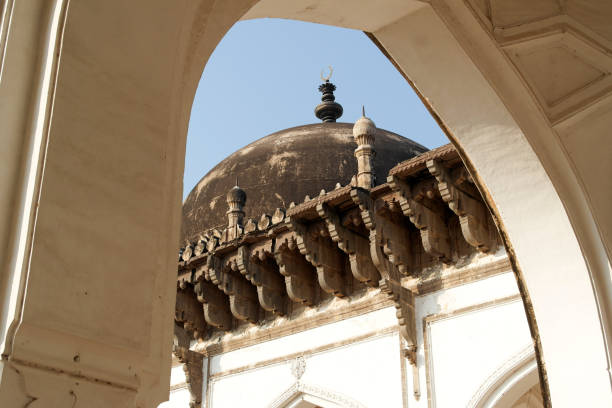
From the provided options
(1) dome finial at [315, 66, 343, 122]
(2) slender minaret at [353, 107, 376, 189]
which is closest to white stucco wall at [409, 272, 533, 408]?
(2) slender minaret at [353, 107, 376, 189]

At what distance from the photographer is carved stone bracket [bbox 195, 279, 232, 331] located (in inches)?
353

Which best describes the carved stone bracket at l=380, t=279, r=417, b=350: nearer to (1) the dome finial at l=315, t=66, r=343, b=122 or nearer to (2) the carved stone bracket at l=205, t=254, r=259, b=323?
(2) the carved stone bracket at l=205, t=254, r=259, b=323

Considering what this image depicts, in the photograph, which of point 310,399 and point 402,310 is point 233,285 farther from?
point 402,310

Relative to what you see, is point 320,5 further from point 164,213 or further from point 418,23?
point 164,213

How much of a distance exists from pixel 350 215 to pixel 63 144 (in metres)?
6.59

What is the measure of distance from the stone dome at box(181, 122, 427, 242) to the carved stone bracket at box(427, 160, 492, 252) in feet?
15.6

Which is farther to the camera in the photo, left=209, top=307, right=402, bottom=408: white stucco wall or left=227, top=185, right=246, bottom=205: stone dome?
left=227, top=185, right=246, bottom=205: stone dome

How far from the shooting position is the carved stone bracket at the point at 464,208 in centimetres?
694

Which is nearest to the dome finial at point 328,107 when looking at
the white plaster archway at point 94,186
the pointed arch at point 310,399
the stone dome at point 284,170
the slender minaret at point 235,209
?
the stone dome at point 284,170

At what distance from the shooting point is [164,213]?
143 centimetres

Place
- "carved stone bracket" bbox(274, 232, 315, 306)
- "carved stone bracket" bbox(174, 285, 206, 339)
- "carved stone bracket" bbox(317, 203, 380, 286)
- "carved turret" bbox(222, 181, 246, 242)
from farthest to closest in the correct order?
"carved turret" bbox(222, 181, 246, 242) < "carved stone bracket" bbox(174, 285, 206, 339) < "carved stone bracket" bbox(274, 232, 315, 306) < "carved stone bracket" bbox(317, 203, 380, 286)

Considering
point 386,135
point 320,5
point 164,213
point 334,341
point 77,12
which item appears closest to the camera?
point 77,12

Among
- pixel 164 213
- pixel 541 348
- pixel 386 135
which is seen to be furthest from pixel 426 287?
pixel 386 135

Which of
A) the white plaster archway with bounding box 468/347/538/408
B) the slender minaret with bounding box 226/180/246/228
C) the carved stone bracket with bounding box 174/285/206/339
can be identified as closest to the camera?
the white plaster archway with bounding box 468/347/538/408
